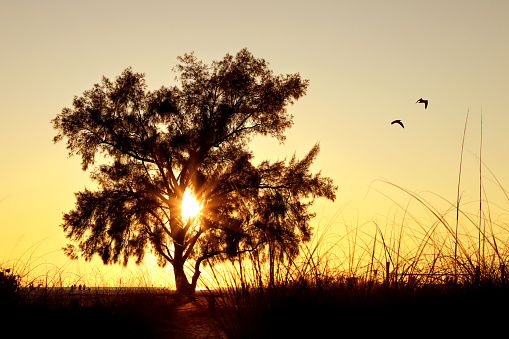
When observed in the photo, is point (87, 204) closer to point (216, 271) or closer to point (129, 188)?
point (129, 188)

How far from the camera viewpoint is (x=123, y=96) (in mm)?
21281

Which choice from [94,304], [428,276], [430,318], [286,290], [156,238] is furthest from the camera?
[156,238]

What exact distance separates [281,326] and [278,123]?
17.2 m

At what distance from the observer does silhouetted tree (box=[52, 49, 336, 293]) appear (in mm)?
19984

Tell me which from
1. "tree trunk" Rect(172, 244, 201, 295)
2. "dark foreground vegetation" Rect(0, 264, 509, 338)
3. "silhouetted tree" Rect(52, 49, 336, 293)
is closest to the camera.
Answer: "dark foreground vegetation" Rect(0, 264, 509, 338)

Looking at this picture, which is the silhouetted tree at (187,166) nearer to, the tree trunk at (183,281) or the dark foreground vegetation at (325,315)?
the tree trunk at (183,281)

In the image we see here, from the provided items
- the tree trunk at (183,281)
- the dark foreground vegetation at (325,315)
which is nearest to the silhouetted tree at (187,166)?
the tree trunk at (183,281)

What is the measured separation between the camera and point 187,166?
2039 centimetres

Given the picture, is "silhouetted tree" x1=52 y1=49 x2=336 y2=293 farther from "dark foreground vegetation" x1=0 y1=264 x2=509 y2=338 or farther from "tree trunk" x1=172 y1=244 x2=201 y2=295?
"dark foreground vegetation" x1=0 y1=264 x2=509 y2=338

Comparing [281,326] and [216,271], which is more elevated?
[216,271]

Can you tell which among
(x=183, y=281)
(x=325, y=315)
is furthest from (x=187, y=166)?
(x=325, y=315)

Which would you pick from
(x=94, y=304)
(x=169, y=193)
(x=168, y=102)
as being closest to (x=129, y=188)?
(x=169, y=193)

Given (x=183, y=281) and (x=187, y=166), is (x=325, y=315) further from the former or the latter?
(x=187, y=166)

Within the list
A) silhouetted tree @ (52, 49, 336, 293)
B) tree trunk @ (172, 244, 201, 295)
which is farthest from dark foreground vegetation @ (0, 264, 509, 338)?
silhouetted tree @ (52, 49, 336, 293)
